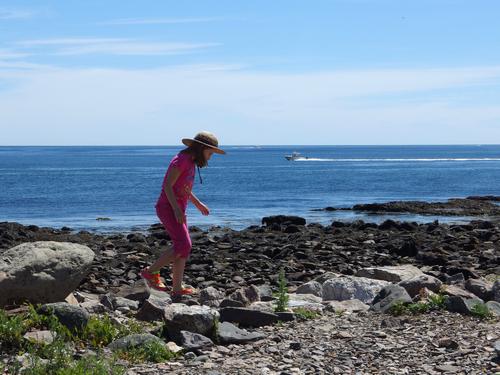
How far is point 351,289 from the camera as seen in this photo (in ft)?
36.8

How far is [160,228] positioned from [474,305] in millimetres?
21974

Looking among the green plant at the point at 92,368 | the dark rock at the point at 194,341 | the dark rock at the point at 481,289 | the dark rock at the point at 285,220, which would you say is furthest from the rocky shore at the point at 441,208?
the green plant at the point at 92,368

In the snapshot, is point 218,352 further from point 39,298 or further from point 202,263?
point 202,263

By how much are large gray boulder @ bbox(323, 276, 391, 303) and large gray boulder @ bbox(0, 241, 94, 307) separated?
3.65 metres

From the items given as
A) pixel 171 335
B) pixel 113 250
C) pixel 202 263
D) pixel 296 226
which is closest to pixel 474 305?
pixel 171 335

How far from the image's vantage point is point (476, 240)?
23531mm

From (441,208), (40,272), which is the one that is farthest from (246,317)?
(441,208)

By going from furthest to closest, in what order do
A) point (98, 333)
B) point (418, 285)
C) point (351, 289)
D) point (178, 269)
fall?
point (351, 289), point (418, 285), point (178, 269), point (98, 333)

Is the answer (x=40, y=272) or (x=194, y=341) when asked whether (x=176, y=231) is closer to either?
(x=40, y=272)

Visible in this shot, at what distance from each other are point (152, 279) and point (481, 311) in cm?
418

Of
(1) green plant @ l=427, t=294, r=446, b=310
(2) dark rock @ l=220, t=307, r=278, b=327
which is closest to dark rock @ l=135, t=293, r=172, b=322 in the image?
(2) dark rock @ l=220, t=307, r=278, b=327

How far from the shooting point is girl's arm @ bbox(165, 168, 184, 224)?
9.86m

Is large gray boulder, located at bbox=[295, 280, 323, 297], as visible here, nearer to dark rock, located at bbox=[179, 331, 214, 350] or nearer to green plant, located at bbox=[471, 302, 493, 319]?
green plant, located at bbox=[471, 302, 493, 319]

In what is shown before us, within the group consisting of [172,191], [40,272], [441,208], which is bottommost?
[441,208]
